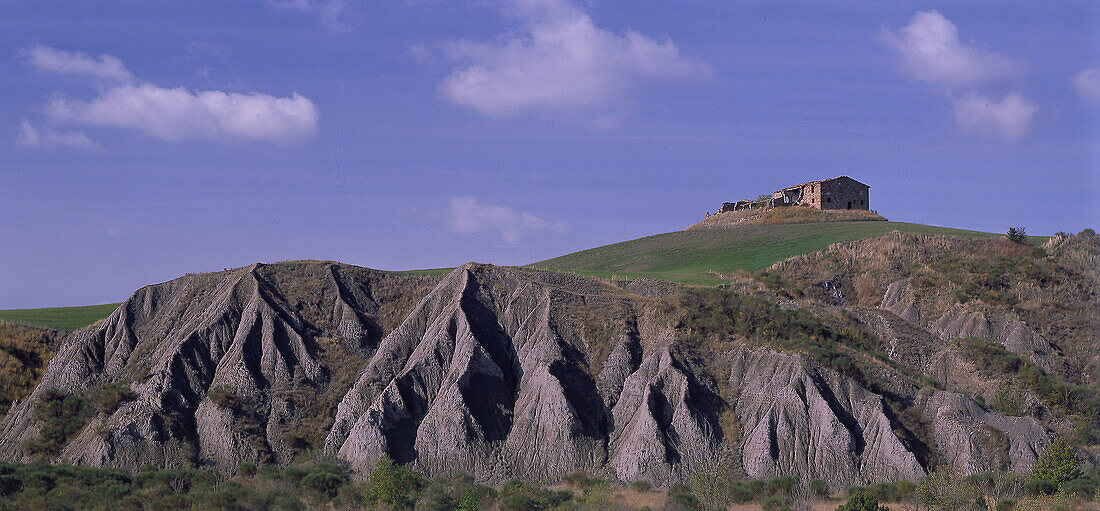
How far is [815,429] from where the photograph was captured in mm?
44469

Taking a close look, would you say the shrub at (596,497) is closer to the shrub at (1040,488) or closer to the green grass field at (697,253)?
the shrub at (1040,488)

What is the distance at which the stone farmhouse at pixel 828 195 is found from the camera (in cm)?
10988

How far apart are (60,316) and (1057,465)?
62306mm

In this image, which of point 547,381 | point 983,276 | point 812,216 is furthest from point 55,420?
point 812,216

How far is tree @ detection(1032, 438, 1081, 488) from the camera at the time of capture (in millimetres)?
40406

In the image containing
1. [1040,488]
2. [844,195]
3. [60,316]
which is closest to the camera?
[1040,488]

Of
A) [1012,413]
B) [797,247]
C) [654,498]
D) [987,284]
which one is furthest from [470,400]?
[797,247]

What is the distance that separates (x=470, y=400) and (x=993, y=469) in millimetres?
23480

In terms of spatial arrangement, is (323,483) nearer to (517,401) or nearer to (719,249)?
(517,401)

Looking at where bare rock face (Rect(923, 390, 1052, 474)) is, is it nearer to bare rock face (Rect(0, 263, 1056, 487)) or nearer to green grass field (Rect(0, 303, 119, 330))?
bare rock face (Rect(0, 263, 1056, 487))

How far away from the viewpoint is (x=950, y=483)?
1496 inches

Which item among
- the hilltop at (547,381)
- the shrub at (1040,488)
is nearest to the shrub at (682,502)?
the hilltop at (547,381)

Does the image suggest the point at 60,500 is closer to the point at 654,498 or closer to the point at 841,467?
the point at 654,498

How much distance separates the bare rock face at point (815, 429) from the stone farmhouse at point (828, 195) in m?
65.7
